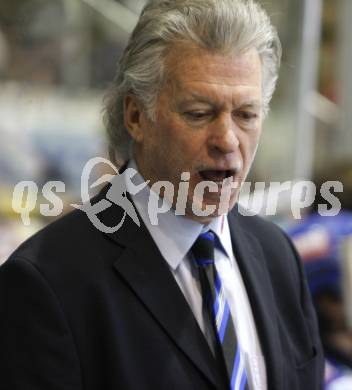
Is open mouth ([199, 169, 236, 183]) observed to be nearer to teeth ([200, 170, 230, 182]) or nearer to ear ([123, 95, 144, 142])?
teeth ([200, 170, 230, 182])

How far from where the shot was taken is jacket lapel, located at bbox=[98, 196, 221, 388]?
1200 mm

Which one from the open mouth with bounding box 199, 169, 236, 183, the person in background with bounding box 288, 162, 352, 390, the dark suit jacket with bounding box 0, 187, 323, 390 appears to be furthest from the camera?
the person in background with bounding box 288, 162, 352, 390

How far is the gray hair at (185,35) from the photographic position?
119cm

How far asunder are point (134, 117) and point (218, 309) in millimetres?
353

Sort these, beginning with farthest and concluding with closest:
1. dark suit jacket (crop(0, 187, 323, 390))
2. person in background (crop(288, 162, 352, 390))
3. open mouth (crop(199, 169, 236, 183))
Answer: person in background (crop(288, 162, 352, 390)), open mouth (crop(199, 169, 236, 183)), dark suit jacket (crop(0, 187, 323, 390))

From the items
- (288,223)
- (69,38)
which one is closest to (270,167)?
(288,223)

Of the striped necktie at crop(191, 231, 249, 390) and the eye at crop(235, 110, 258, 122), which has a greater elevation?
the eye at crop(235, 110, 258, 122)

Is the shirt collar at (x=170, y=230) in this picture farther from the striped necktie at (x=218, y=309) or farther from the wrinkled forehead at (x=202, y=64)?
the wrinkled forehead at (x=202, y=64)

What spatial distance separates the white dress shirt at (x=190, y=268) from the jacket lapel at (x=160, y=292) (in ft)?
0.09

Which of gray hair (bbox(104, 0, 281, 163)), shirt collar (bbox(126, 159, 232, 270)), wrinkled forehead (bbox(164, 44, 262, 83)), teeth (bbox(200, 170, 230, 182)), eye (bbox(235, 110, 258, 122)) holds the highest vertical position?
gray hair (bbox(104, 0, 281, 163))

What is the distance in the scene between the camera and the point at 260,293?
1.37 meters

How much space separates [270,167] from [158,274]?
2254 mm

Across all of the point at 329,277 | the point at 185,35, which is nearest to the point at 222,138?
the point at 185,35

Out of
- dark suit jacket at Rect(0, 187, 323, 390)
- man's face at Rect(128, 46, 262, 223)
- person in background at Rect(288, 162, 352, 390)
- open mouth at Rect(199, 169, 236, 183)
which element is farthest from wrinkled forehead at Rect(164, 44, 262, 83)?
person in background at Rect(288, 162, 352, 390)
